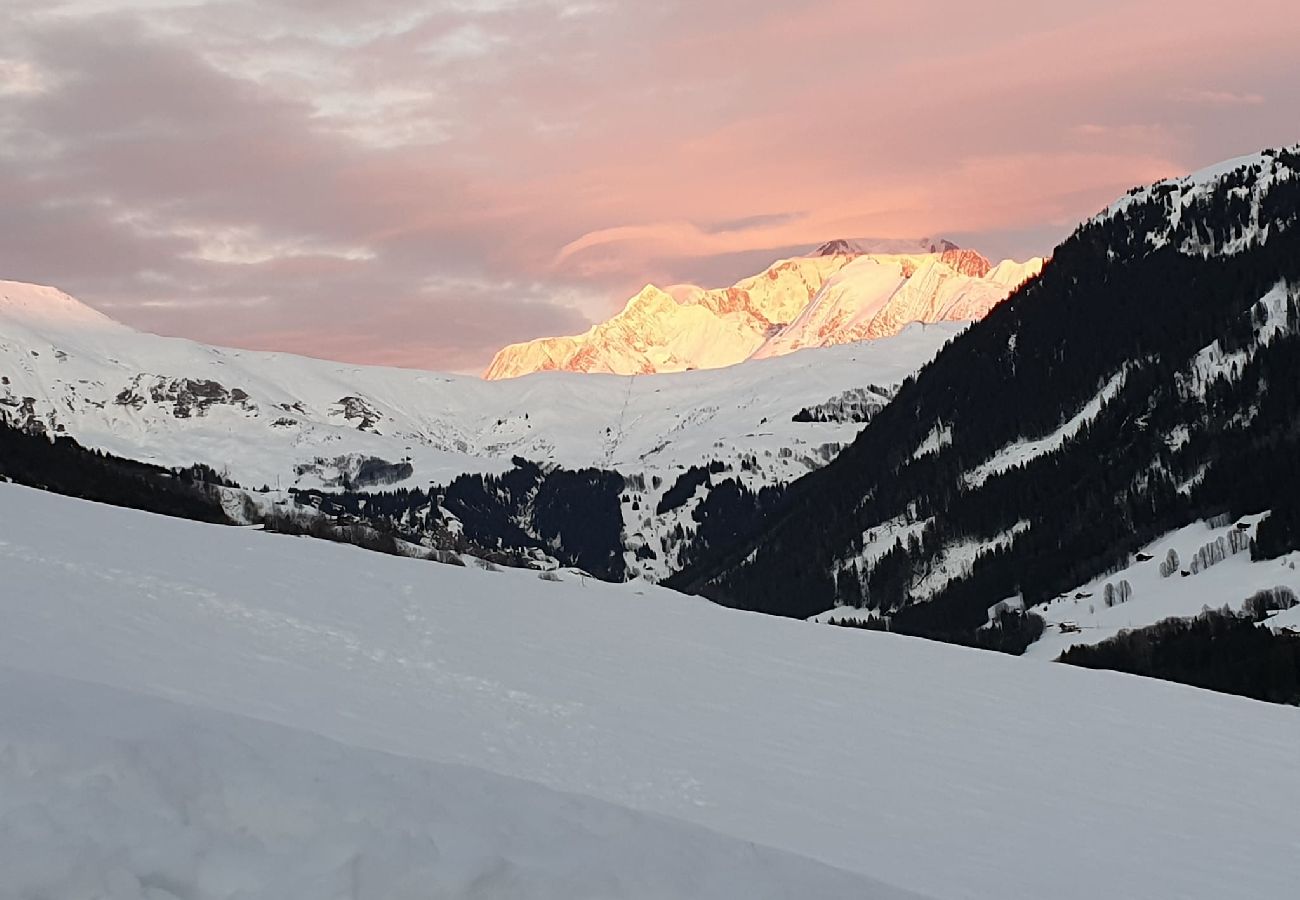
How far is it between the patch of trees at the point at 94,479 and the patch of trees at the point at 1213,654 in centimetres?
7866

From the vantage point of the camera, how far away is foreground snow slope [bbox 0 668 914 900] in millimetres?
6863

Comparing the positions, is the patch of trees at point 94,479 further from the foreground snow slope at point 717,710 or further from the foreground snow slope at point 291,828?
the foreground snow slope at point 291,828

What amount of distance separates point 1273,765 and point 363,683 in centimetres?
1309

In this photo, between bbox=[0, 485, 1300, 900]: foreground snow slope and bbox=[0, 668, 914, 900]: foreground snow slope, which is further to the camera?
bbox=[0, 485, 1300, 900]: foreground snow slope

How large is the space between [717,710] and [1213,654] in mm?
120491

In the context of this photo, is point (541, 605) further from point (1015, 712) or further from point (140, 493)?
point (140, 493)

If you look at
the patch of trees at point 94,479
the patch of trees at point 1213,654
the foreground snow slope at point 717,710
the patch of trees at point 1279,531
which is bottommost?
the patch of trees at point 1213,654

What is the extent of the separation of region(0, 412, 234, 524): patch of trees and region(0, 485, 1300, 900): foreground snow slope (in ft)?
97.6

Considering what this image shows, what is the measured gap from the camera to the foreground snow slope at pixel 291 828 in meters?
6.86

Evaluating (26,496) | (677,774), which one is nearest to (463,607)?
(677,774)

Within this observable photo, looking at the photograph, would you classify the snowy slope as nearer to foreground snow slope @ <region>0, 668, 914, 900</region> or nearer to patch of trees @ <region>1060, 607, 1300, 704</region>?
patch of trees @ <region>1060, 607, 1300, 704</region>

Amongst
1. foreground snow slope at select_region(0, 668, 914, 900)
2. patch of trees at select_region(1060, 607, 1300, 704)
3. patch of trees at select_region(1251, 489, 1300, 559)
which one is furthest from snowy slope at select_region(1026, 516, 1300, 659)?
foreground snow slope at select_region(0, 668, 914, 900)

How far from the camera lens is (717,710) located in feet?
58.0

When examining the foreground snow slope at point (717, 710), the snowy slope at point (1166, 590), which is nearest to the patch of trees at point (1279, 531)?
the snowy slope at point (1166, 590)
